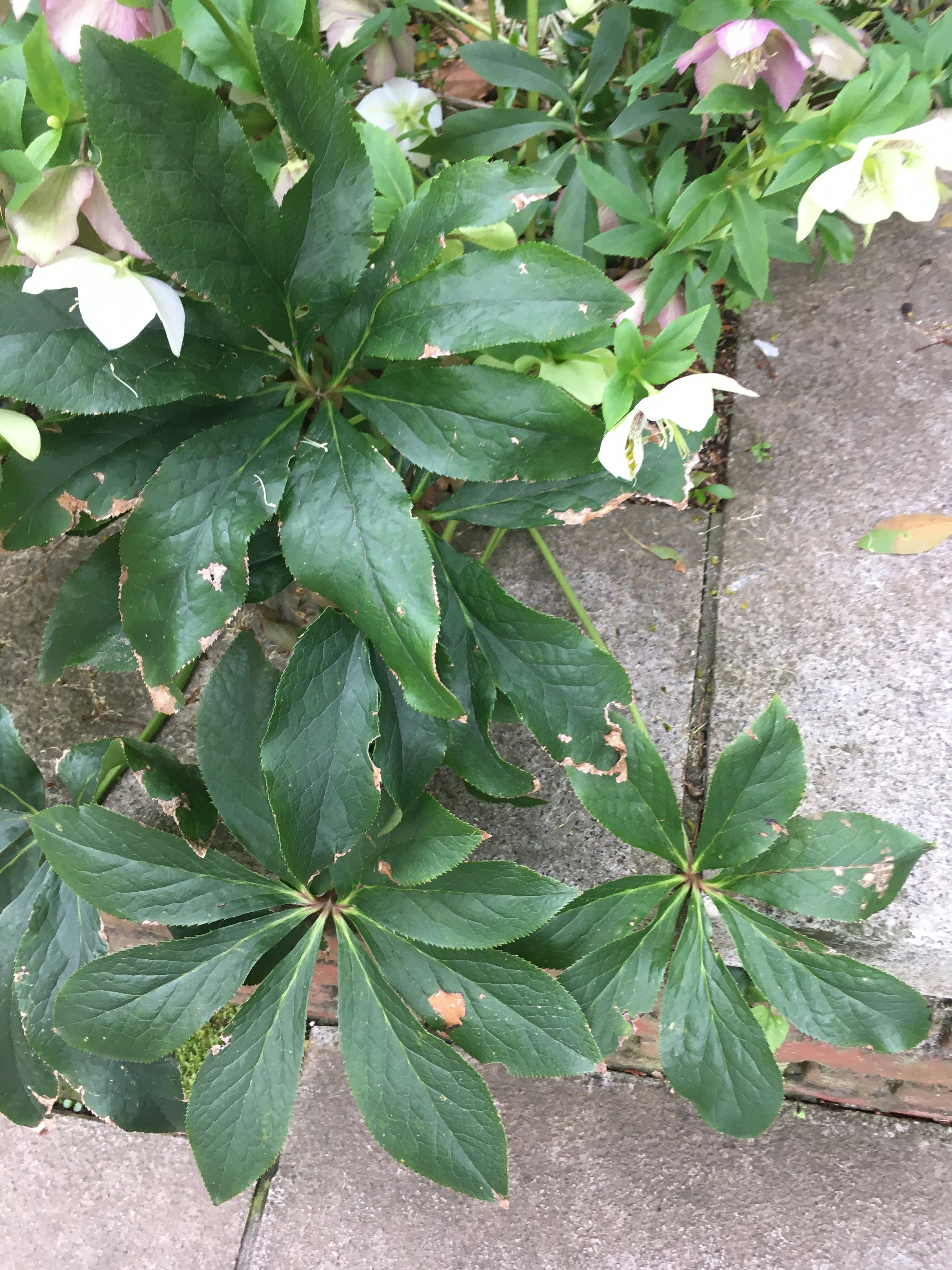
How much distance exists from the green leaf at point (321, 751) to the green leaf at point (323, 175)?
11.4 inches

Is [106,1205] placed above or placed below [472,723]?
below

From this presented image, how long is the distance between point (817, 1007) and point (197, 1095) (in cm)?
67

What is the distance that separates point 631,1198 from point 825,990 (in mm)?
540

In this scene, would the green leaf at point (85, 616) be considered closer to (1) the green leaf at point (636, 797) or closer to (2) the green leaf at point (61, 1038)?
(2) the green leaf at point (61, 1038)

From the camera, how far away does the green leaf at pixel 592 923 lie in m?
0.92

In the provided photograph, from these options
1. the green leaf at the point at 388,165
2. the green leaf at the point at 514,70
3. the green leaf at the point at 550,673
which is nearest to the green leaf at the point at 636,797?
the green leaf at the point at 550,673

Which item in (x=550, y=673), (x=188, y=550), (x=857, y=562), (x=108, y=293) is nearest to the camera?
(x=108, y=293)

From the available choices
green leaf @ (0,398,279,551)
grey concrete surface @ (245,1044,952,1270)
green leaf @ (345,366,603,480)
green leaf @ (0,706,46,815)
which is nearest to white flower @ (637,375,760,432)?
green leaf @ (345,366,603,480)

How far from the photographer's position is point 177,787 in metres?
0.96

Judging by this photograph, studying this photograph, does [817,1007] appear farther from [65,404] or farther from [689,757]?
[65,404]

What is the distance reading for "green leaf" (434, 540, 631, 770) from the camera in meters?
0.83

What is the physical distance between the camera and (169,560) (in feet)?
2.39

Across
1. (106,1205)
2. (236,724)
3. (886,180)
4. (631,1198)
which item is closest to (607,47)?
(886,180)

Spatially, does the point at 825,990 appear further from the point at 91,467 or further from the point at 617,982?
the point at 91,467
